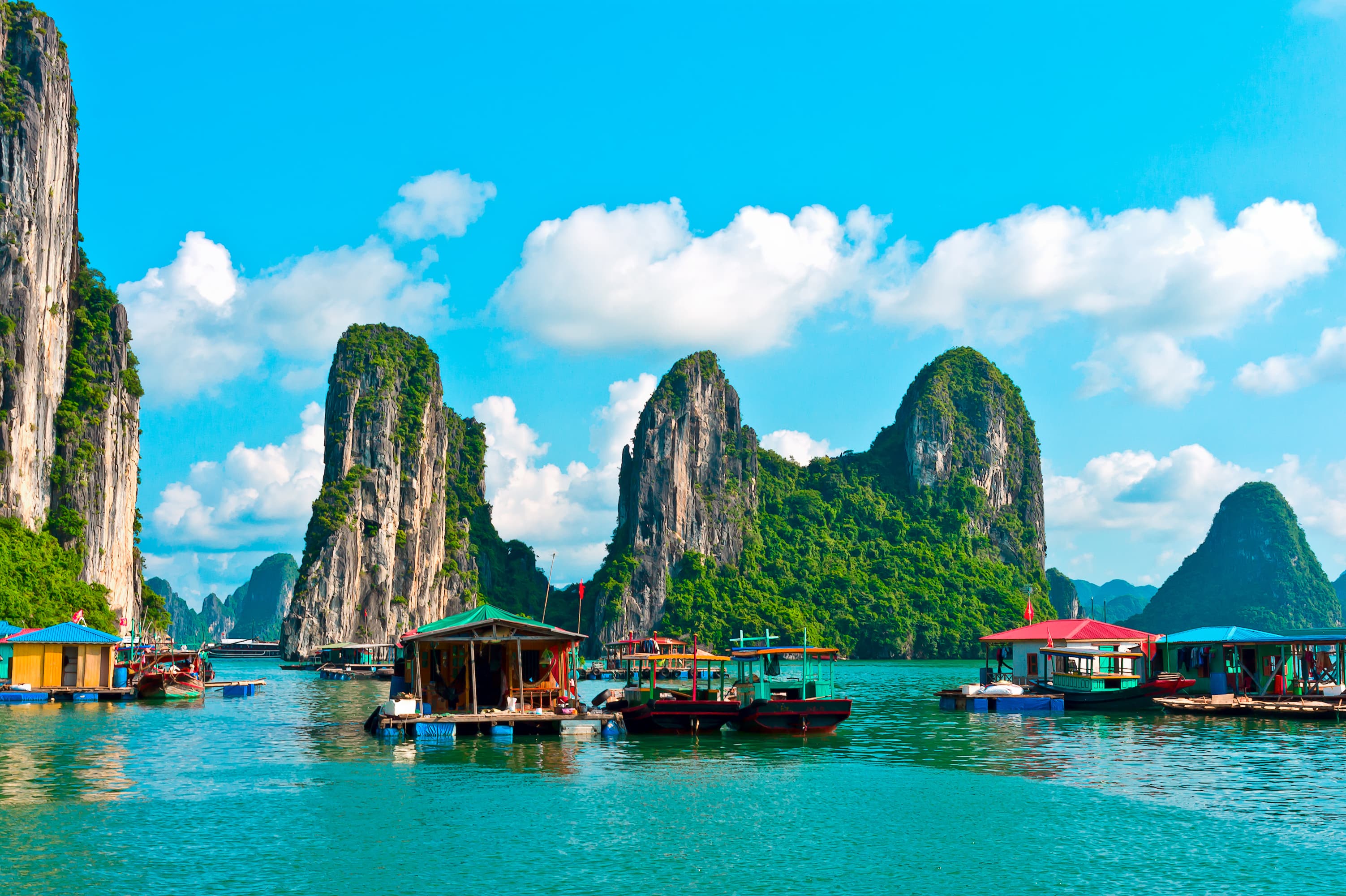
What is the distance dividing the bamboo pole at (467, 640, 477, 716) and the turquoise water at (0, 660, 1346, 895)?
4.43ft

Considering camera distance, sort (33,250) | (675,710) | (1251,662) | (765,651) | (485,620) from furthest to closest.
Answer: (33,250) < (1251,662) < (675,710) < (765,651) < (485,620)

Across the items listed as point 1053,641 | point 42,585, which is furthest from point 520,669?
point 42,585

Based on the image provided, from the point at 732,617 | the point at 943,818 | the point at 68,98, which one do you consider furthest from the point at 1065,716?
the point at 732,617

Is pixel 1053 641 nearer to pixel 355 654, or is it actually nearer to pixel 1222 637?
pixel 1222 637

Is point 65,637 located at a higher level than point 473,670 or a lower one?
higher

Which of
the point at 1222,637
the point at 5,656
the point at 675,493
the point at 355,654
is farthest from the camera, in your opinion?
the point at 675,493

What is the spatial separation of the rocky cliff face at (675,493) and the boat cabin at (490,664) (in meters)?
114

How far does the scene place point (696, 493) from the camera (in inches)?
6545

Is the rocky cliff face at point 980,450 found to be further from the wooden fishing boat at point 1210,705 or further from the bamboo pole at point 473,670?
the bamboo pole at point 473,670

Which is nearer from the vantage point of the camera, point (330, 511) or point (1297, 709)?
point (1297, 709)

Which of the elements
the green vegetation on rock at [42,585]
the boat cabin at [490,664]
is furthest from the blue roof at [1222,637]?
the green vegetation on rock at [42,585]

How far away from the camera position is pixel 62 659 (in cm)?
5162

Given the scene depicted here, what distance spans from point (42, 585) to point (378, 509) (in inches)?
2589

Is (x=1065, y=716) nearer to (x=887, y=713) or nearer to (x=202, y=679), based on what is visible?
(x=887, y=713)
